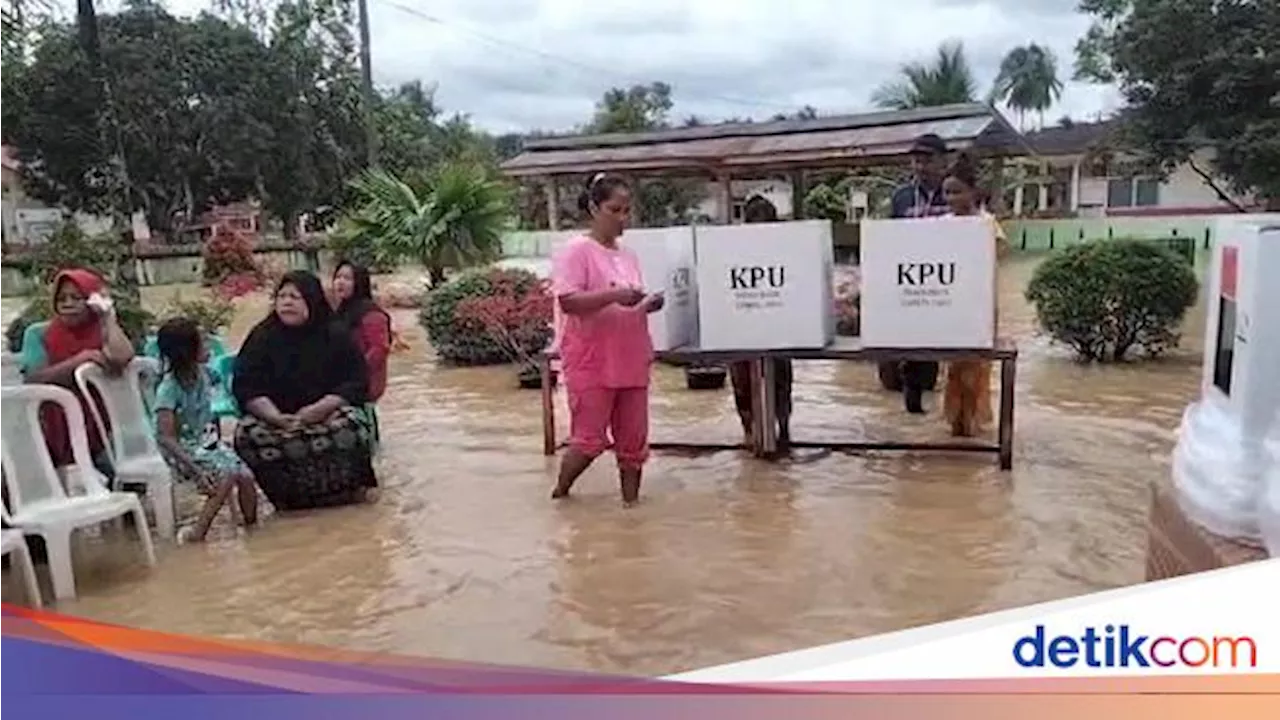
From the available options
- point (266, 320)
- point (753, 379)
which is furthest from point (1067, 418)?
point (266, 320)

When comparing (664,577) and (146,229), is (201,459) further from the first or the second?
(146,229)

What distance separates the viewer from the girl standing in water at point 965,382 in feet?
19.3

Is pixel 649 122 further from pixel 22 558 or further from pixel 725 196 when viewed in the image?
pixel 22 558

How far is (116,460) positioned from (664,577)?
2.26 m

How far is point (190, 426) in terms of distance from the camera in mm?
5098

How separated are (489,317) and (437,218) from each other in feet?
10.2

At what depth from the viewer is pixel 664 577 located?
4.10 meters

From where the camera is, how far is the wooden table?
17.5ft

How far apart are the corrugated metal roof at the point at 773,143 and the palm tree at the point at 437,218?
1.48ft

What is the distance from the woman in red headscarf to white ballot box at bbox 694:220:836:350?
8.13 ft

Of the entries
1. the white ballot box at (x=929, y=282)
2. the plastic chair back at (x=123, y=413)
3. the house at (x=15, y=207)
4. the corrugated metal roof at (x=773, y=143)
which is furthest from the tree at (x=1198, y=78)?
the house at (x=15, y=207)

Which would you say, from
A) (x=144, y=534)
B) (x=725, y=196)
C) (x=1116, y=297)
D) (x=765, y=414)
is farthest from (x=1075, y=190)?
(x=144, y=534)

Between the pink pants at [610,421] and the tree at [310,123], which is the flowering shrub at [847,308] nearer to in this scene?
the pink pants at [610,421]

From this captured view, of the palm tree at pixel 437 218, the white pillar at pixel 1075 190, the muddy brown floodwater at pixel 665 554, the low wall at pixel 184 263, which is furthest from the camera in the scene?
the white pillar at pixel 1075 190
